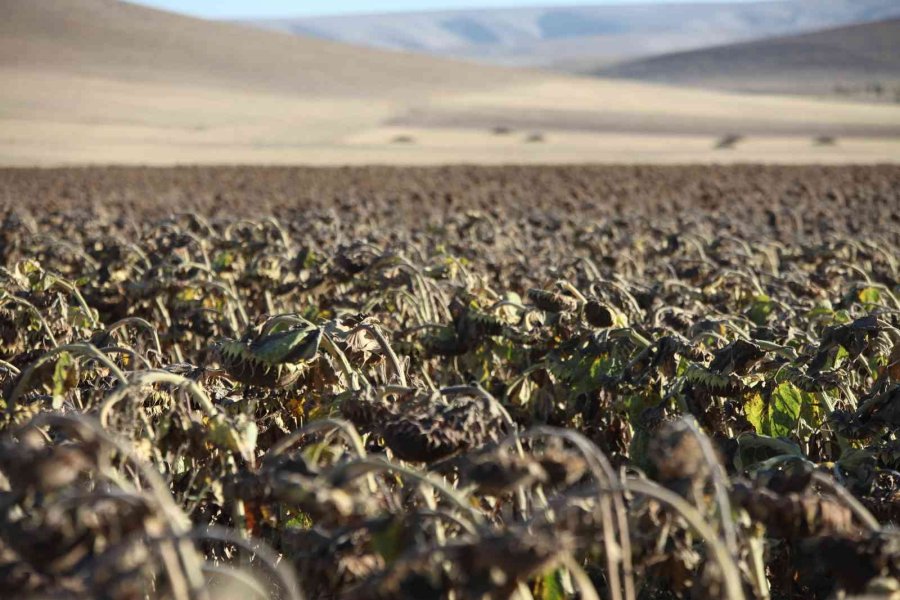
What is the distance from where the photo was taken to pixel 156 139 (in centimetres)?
4456

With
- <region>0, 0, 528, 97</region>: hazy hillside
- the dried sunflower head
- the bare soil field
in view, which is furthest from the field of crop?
<region>0, 0, 528, 97</region>: hazy hillside

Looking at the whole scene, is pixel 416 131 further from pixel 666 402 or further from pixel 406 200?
pixel 666 402

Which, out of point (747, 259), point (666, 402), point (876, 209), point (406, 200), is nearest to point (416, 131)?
point (406, 200)

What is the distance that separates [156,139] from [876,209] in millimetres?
36364

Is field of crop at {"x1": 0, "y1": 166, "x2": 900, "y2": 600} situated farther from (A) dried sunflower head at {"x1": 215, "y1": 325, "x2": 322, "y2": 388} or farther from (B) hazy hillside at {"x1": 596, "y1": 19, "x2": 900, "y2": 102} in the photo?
(B) hazy hillside at {"x1": 596, "y1": 19, "x2": 900, "y2": 102}

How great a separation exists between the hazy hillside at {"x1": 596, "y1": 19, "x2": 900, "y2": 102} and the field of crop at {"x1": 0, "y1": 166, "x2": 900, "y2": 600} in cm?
11548

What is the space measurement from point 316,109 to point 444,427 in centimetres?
6341

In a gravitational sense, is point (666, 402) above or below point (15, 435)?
below

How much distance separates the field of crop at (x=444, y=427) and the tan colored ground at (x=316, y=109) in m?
28.9

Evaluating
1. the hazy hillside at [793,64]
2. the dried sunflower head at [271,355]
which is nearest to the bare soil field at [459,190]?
the dried sunflower head at [271,355]

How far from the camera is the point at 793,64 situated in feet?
447

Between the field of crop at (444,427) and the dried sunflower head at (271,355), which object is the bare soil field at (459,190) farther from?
the dried sunflower head at (271,355)

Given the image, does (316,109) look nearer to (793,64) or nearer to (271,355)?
(271,355)

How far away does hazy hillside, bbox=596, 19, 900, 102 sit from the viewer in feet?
409
